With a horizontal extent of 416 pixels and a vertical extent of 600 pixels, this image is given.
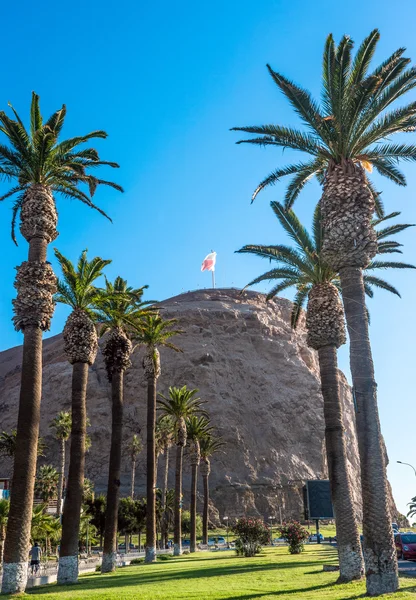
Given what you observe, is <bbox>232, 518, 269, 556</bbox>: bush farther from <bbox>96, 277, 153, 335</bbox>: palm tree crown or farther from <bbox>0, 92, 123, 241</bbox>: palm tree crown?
<bbox>0, 92, 123, 241</bbox>: palm tree crown

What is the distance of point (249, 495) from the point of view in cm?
10756

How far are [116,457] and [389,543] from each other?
19.0 meters

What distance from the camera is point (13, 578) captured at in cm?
1650

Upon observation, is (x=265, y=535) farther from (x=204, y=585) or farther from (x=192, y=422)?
(x=204, y=585)

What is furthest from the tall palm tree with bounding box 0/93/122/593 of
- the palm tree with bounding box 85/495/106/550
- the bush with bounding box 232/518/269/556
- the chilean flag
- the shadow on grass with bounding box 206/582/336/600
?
the chilean flag

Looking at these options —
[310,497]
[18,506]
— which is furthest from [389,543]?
[310,497]

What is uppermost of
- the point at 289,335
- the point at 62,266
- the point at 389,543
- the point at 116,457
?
the point at 289,335

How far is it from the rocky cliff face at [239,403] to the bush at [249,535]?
226ft

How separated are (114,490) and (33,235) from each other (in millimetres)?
14318

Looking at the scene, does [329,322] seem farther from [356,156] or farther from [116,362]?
[116,362]

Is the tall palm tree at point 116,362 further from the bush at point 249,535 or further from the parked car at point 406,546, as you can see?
the parked car at point 406,546

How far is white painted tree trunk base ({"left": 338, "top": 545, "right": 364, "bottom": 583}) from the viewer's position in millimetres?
17016

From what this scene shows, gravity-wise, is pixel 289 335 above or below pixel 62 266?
above

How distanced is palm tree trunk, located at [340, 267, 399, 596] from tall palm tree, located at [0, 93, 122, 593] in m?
10.1
